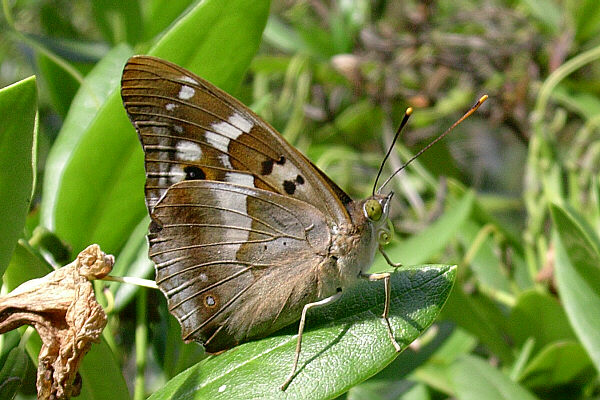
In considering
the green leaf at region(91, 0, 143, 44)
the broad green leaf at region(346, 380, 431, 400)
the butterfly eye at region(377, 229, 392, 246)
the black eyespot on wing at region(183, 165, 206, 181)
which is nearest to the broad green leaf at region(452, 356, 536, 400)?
the broad green leaf at region(346, 380, 431, 400)

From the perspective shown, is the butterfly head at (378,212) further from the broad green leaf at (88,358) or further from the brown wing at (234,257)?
the broad green leaf at (88,358)

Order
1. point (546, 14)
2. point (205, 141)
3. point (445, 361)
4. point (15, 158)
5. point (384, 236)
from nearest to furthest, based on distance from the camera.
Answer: point (15, 158), point (205, 141), point (384, 236), point (445, 361), point (546, 14)

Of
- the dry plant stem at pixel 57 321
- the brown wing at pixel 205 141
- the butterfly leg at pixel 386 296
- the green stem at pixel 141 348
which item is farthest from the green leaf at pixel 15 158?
the butterfly leg at pixel 386 296

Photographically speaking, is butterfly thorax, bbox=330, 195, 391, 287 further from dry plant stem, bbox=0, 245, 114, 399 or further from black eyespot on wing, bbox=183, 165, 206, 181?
dry plant stem, bbox=0, 245, 114, 399

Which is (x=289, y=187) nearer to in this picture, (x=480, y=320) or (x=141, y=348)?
(x=141, y=348)

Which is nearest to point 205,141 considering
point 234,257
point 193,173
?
point 193,173

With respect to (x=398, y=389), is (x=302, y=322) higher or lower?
higher
